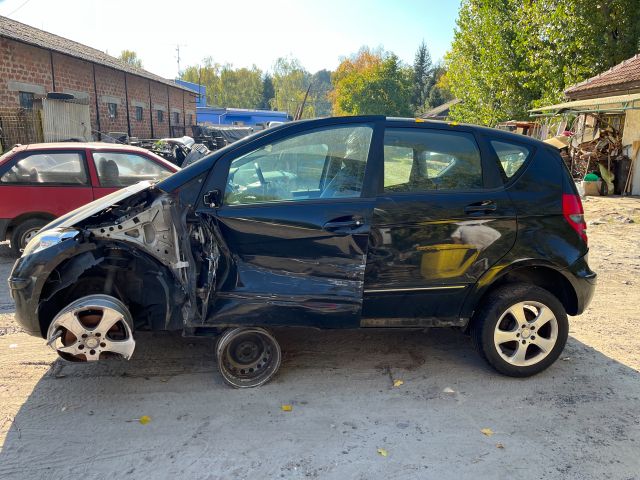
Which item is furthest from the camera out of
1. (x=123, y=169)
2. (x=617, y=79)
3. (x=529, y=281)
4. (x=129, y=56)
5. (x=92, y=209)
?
(x=129, y=56)

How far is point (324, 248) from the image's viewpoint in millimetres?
3322

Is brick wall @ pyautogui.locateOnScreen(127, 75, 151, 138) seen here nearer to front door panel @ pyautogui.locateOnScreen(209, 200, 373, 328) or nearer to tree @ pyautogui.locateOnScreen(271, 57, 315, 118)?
front door panel @ pyautogui.locateOnScreen(209, 200, 373, 328)

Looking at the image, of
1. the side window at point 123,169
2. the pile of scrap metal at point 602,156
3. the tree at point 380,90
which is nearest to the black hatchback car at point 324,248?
the side window at point 123,169

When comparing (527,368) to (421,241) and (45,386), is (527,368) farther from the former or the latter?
(45,386)

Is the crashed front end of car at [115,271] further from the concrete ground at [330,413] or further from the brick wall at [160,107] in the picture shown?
the brick wall at [160,107]

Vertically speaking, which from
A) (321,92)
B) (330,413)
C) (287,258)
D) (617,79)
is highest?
(321,92)

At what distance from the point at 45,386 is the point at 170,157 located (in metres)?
9.09

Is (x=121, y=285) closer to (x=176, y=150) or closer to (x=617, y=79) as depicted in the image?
(x=176, y=150)

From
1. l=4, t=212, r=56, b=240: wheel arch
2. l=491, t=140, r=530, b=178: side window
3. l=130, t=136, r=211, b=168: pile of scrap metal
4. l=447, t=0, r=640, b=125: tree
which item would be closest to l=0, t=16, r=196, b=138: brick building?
l=130, t=136, r=211, b=168: pile of scrap metal

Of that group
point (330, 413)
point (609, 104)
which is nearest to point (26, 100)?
point (330, 413)

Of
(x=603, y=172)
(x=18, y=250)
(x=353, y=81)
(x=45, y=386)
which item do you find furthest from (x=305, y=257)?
(x=353, y=81)

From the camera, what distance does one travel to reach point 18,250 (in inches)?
264

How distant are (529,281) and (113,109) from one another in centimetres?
1970

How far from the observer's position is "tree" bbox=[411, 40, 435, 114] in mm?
71000
